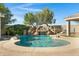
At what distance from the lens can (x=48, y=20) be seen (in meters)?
4.25

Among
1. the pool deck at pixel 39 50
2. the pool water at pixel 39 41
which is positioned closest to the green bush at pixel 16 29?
the pool water at pixel 39 41

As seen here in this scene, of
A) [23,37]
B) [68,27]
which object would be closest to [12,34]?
[23,37]

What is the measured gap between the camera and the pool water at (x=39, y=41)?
418cm

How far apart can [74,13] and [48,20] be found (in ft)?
2.05

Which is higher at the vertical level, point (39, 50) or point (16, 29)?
point (16, 29)

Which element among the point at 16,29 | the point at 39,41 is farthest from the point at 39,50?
the point at 16,29

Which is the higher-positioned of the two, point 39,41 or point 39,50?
point 39,41

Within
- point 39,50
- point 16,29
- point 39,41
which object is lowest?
point 39,50

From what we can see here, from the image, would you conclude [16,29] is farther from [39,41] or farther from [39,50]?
[39,50]

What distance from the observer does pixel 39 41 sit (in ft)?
13.6

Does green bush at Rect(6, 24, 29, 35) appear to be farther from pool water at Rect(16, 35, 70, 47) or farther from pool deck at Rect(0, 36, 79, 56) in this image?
pool deck at Rect(0, 36, 79, 56)

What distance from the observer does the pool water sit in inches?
164

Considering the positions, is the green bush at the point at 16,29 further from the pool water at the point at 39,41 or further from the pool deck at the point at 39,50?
the pool deck at the point at 39,50

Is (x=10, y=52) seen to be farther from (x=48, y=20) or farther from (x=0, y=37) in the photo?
(x=48, y=20)
